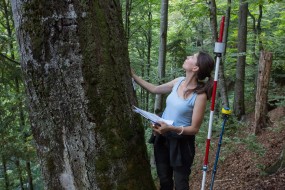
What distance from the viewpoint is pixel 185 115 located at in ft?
10.4

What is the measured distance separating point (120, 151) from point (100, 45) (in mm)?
819

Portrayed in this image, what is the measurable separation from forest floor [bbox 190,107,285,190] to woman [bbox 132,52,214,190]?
7.44 feet

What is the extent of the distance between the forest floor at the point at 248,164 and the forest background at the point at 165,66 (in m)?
0.34

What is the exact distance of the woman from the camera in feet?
10.0

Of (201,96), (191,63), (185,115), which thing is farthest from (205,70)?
(185,115)

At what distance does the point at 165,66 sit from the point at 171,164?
245 inches

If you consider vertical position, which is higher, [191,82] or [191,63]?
[191,63]

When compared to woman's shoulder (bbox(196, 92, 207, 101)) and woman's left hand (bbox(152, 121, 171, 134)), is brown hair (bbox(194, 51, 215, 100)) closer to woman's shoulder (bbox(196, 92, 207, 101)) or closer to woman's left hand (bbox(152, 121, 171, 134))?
woman's shoulder (bbox(196, 92, 207, 101))

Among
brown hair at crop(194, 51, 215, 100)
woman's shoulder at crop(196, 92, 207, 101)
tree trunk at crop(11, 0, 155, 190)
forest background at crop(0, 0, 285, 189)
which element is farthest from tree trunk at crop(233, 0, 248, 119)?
tree trunk at crop(11, 0, 155, 190)

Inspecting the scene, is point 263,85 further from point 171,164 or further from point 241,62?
point 171,164

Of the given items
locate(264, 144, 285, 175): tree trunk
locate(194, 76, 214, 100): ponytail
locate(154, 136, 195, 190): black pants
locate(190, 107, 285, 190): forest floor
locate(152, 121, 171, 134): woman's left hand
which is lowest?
locate(190, 107, 285, 190): forest floor

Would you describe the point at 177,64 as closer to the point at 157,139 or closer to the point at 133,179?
the point at 157,139

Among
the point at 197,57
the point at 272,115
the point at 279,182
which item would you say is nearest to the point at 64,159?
the point at 197,57

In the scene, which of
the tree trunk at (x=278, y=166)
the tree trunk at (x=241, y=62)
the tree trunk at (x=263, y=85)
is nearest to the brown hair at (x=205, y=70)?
the tree trunk at (x=278, y=166)
